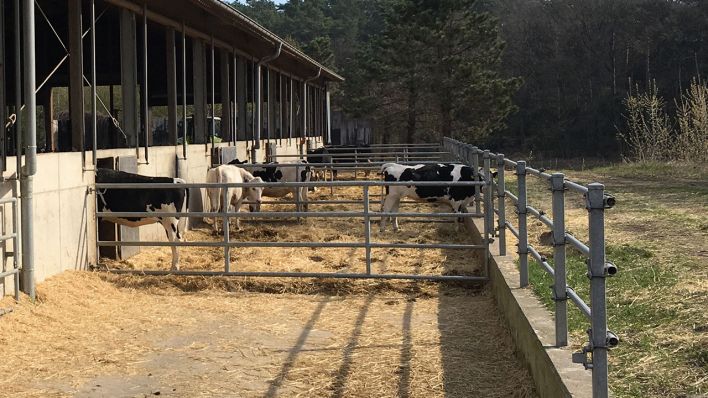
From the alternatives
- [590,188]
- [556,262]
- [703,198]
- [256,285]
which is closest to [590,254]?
[590,188]

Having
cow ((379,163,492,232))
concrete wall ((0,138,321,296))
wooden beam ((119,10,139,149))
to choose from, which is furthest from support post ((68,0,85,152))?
cow ((379,163,492,232))

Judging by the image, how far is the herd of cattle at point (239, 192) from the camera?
367 inches

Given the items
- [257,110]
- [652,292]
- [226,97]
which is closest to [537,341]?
[652,292]

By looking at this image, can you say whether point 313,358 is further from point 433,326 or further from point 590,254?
point 590,254

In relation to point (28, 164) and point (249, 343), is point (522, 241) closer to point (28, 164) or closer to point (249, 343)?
point (249, 343)

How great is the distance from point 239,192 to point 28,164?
583 centimetres

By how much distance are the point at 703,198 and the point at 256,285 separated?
9.37 m

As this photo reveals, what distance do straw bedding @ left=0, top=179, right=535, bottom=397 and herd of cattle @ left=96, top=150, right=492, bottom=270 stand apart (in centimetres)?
67

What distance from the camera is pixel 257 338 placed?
6.45 m

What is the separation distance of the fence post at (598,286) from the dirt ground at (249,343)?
4.49ft

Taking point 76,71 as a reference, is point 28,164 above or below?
below

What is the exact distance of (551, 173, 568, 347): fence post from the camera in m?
4.50

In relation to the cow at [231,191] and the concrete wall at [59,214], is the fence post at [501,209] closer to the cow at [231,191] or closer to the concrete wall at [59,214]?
the concrete wall at [59,214]

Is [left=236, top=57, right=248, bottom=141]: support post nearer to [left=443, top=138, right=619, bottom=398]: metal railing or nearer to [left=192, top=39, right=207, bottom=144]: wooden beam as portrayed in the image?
[left=192, top=39, right=207, bottom=144]: wooden beam
